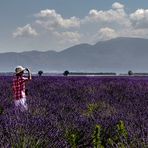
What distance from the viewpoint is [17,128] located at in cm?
421

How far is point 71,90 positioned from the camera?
10977mm

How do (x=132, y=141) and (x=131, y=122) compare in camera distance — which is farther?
(x=131, y=122)

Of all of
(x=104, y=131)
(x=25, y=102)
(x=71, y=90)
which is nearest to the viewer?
(x=104, y=131)

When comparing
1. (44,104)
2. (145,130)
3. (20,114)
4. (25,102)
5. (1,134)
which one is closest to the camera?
(1,134)

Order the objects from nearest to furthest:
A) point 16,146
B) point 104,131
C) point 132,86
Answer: point 16,146 → point 104,131 → point 132,86

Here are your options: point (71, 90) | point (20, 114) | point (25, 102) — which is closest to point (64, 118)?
point (20, 114)

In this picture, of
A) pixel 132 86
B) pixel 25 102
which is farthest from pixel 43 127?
pixel 132 86

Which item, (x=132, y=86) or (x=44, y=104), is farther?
(x=132, y=86)

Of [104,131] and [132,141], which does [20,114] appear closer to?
[104,131]

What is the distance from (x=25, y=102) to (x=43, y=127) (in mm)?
3214

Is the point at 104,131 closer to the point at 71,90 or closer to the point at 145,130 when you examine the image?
the point at 145,130

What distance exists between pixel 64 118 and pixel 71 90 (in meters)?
5.56

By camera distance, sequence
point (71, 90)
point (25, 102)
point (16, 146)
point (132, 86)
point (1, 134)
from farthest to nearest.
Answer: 1. point (132, 86)
2. point (71, 90)
3. point (25, 102)
4. point (1, 134)
5. point (16, 146)

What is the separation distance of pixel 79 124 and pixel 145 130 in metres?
0.84
